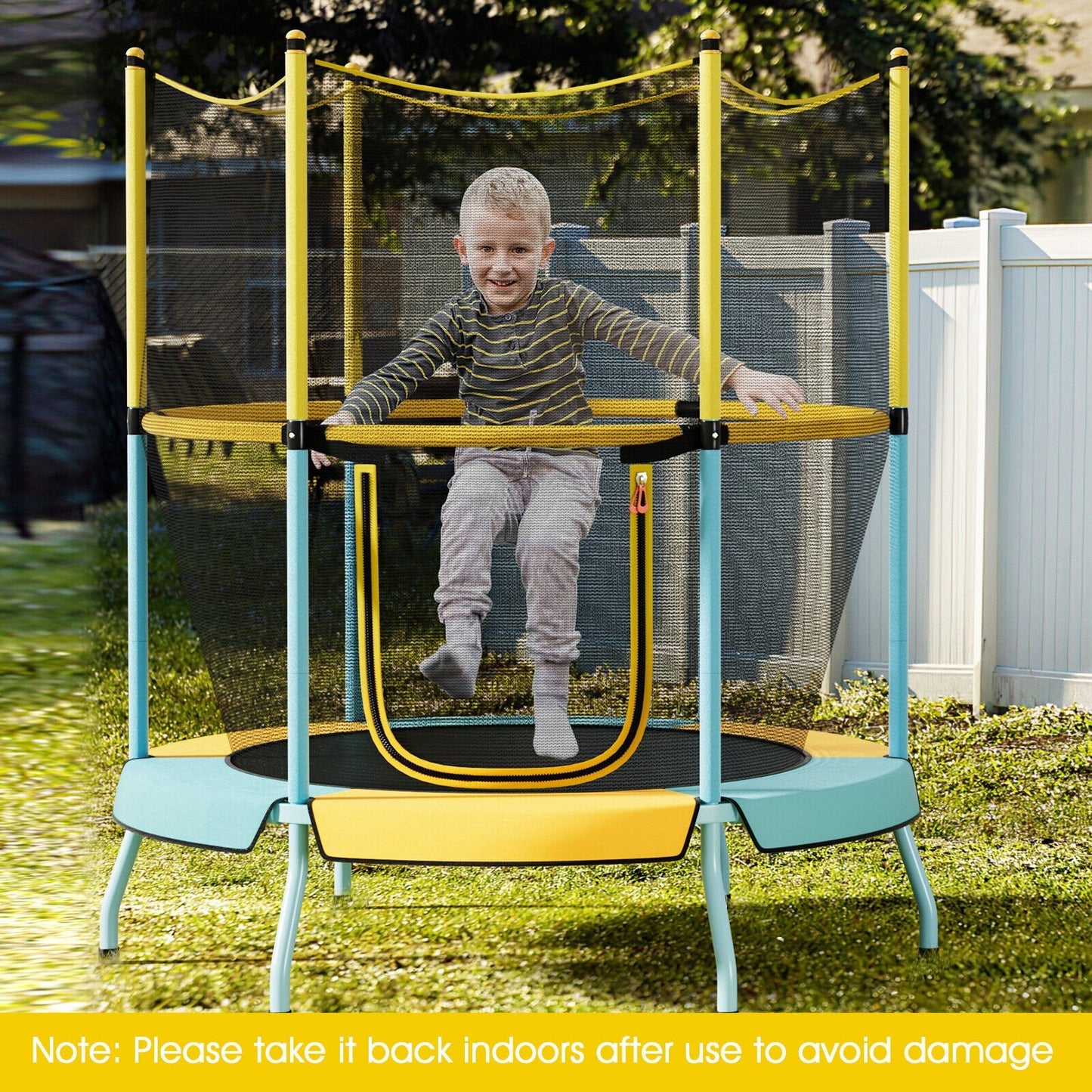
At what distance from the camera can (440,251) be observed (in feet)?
10.4

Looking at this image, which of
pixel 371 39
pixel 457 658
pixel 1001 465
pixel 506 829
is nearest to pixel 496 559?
pixel 457 658

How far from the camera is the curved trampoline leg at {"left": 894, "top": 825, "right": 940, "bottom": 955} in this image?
117 inches

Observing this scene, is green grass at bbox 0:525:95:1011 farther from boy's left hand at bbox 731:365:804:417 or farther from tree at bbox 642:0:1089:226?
tree at bbox 642:0:1089:226

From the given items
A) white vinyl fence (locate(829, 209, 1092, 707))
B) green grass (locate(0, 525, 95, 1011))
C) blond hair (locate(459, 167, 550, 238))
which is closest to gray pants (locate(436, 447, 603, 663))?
blond hair (locate(459, 167, 550, 238))

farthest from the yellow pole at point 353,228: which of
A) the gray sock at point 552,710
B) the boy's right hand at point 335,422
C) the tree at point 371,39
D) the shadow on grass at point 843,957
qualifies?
the tree at point 371,39

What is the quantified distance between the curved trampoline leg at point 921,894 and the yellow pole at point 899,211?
0.89m

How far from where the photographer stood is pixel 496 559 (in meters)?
3.04

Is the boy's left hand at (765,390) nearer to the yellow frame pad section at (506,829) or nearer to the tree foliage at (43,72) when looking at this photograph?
the yellow frame pad section at (506,829)

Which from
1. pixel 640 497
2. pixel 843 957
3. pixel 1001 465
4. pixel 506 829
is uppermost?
pixel 1001 465

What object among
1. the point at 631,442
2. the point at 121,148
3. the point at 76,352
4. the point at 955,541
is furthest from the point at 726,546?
the point at 76,352

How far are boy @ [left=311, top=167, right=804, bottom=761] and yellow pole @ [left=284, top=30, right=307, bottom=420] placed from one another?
0.71 feet

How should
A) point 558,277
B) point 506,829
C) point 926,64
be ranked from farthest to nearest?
1. point 926,64
2. point 558,277
3. point 506,829

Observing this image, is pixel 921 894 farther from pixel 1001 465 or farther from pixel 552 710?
pixel 1001 465

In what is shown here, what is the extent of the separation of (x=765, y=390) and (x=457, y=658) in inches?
30.0
